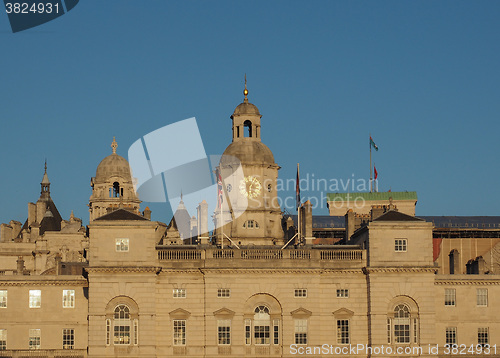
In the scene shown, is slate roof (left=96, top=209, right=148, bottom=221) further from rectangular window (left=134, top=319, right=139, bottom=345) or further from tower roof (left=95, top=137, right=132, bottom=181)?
tower roof (left=95, top=137, right=132, bottom=181)

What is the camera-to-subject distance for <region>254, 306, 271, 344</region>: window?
82.7 metres

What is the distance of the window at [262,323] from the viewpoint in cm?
8273

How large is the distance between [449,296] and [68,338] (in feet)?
99.0

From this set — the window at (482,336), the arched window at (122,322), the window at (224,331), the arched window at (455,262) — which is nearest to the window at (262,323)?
the window at (224,331)

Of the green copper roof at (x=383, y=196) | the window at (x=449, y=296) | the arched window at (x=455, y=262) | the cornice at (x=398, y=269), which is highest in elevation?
the green copper roof at (x=383, y=196)

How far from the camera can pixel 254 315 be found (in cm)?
8281

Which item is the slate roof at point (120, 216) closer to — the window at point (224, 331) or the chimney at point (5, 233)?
the window at point (224, 331)

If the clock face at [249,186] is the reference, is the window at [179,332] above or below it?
below

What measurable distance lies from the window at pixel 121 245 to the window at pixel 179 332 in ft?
22.1

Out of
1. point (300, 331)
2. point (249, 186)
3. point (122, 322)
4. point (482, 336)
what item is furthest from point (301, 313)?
point (249, 186)

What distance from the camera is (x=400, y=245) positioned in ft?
273

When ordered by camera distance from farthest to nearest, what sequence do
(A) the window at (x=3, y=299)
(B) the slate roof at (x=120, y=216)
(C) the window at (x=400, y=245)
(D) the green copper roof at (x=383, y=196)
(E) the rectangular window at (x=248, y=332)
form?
(D) the green copper roof at (x=383, y=196) → (A) the window at (x=3, y=299) → (C) the window at (x=400, y=245) → (B) the slate roof at (x=120, y=216) → (E) the rectangular window at (x=248, y=332)

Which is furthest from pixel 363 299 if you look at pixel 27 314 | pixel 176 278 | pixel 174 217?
pixel 174 217

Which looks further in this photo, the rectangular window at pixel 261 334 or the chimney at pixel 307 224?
the chimney at pixel 307 224
